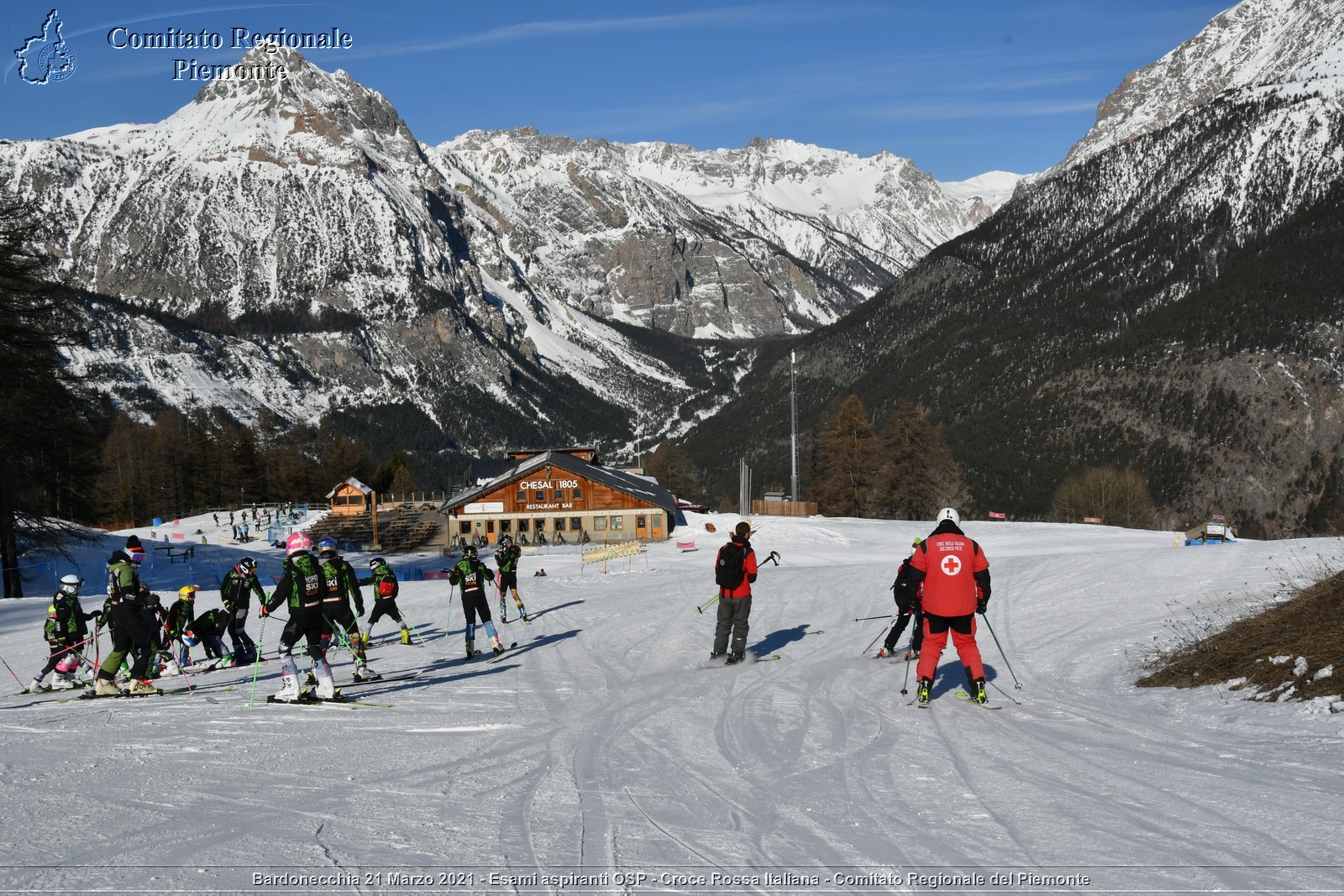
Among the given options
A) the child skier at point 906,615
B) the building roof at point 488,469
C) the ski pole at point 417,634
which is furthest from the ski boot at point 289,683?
the building roof at point 488,469

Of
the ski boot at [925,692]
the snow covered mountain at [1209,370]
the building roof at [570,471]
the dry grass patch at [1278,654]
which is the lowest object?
the ski boot at [925,692]

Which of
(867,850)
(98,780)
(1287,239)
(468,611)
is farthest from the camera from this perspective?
(1287,239)

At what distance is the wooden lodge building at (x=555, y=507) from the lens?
207ft

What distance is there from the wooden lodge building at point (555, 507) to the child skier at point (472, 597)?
4470 centimetres

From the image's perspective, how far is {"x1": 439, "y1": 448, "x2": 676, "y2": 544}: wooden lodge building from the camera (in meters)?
63.0

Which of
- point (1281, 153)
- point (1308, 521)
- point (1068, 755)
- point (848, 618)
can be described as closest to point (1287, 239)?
point (1281, 153)

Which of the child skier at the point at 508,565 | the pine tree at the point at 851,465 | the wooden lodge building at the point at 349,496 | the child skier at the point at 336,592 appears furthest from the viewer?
the wooden lodge building at the point at 349,496

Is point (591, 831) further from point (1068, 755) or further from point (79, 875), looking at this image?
point (1068, 755)

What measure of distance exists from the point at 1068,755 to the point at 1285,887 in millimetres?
3468

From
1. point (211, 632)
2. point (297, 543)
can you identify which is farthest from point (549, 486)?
point (297, 543)

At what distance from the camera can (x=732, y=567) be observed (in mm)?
15172

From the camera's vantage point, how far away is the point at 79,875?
565 cm

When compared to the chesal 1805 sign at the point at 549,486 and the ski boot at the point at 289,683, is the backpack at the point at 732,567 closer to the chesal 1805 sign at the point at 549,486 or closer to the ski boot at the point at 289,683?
the ski boot at the point at 289,683

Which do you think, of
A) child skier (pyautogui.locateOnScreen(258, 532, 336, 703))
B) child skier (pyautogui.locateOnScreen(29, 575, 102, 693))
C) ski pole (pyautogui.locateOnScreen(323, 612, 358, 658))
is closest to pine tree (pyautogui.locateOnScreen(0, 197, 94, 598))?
child skier (pyautogui.locateOnScreen(29, 575, 102, 693))
